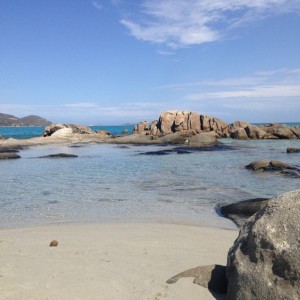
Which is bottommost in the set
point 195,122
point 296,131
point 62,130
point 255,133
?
point 255,133

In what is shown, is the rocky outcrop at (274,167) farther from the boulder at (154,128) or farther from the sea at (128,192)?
the boulder at (154,128)

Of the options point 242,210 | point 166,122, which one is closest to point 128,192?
point 242,210

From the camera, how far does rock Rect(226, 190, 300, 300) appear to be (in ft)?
13.4

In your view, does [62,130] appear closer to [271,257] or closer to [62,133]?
[62,133]

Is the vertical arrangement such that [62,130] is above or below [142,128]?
below

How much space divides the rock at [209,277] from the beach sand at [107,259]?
0.31ft

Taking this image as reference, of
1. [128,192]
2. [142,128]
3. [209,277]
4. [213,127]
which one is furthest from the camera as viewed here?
[142,128]

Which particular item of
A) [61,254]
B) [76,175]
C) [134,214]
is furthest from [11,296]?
[76,175]

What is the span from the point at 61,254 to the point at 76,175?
43.5ft

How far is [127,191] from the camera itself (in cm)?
1446

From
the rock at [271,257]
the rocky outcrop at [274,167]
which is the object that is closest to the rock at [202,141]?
the rocky outcrop at [274,167]

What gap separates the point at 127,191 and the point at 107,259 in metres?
8.19

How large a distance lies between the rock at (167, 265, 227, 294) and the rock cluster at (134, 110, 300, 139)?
5260 cm

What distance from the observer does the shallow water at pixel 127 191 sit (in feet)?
33.9
